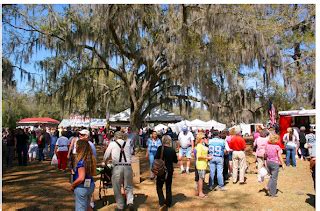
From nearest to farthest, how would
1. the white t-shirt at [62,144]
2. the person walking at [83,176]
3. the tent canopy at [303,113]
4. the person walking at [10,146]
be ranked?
the person walking at [83,176]
the white t-shirt at [62,144]
the person walking at [10,146]
the tent canopy at [303,113]

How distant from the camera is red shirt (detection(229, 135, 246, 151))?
8508mm

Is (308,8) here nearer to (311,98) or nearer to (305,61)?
(305,61)

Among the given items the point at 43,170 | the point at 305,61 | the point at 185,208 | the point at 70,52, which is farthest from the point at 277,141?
the point at 305,61

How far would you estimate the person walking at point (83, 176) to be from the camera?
4473 mm

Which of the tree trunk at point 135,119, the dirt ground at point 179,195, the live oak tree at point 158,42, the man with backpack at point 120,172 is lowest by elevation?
the dirt ground at point 179,195

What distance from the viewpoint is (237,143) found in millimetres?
8531

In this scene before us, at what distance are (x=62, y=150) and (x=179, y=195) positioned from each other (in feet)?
15.5

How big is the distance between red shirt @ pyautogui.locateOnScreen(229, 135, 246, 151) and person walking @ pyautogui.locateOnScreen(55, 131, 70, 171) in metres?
5.19

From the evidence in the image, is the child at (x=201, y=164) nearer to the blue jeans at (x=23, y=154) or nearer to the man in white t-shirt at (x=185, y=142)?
the man in white t-shirt at (x=185, y=142)

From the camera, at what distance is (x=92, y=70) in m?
19.4

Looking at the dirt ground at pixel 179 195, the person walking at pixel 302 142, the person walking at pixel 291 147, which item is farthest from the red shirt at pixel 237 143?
the person walking at pixel 302 142

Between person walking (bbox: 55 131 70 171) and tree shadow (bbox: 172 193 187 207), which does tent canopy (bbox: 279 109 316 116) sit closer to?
tree shadow (bbox: 172 193 187 207)

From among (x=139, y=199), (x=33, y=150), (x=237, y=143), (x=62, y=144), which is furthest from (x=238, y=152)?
(x=33, y=150)

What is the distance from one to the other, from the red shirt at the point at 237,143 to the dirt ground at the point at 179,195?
0.95 meters
